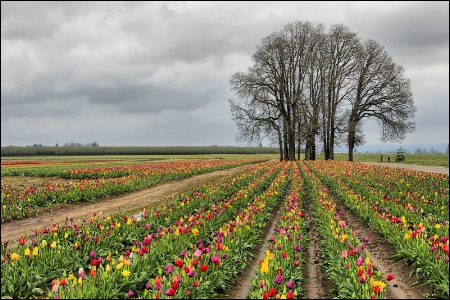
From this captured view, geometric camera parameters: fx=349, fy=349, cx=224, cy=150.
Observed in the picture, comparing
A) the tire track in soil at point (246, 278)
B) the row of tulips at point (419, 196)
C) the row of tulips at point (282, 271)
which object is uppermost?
the row of tulips at point (419, 196)

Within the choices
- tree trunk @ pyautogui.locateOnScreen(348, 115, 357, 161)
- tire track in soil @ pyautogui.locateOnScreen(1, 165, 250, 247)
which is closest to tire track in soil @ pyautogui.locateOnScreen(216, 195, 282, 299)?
tire track in soil @ pyautogui.locateOnScreen(1, 165, 250, 247)

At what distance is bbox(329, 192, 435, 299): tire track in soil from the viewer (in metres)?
5.15

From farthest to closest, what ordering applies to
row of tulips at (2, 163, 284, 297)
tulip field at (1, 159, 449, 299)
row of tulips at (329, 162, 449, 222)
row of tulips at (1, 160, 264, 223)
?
row of tulips at (1, 160, 264, 223)
row of tulips at (329, 162, 449, 222)
row of tulips at (2, 163, 284, 297)
tulip field at (1, 159, 449, 299)

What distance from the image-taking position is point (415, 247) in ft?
20.0

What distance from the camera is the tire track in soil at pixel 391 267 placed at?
5148mm

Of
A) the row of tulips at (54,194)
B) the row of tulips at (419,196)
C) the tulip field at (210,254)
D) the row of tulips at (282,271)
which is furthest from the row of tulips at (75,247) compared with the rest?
the row of tulips at (419,196)

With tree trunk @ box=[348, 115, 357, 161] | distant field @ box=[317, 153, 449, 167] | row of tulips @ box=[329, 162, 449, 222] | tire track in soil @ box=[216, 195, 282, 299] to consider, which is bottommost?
tire track in soil @ box=[216, 195, 282, 299]

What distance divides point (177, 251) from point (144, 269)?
102 cm

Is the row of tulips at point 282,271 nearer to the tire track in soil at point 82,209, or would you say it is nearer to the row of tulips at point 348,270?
the row of tulips at point 348,270

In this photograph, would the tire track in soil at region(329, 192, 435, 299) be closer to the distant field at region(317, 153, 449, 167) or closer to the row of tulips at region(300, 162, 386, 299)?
the row of tulips at region(300, 162, 386, 299)

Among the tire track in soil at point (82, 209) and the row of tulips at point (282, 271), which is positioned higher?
the row of tulips at point (282, 271)

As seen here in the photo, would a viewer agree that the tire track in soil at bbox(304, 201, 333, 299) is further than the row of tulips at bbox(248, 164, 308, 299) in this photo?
Yes

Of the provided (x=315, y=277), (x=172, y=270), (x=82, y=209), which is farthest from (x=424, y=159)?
(x=172, y=270)

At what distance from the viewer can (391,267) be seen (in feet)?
20.5
